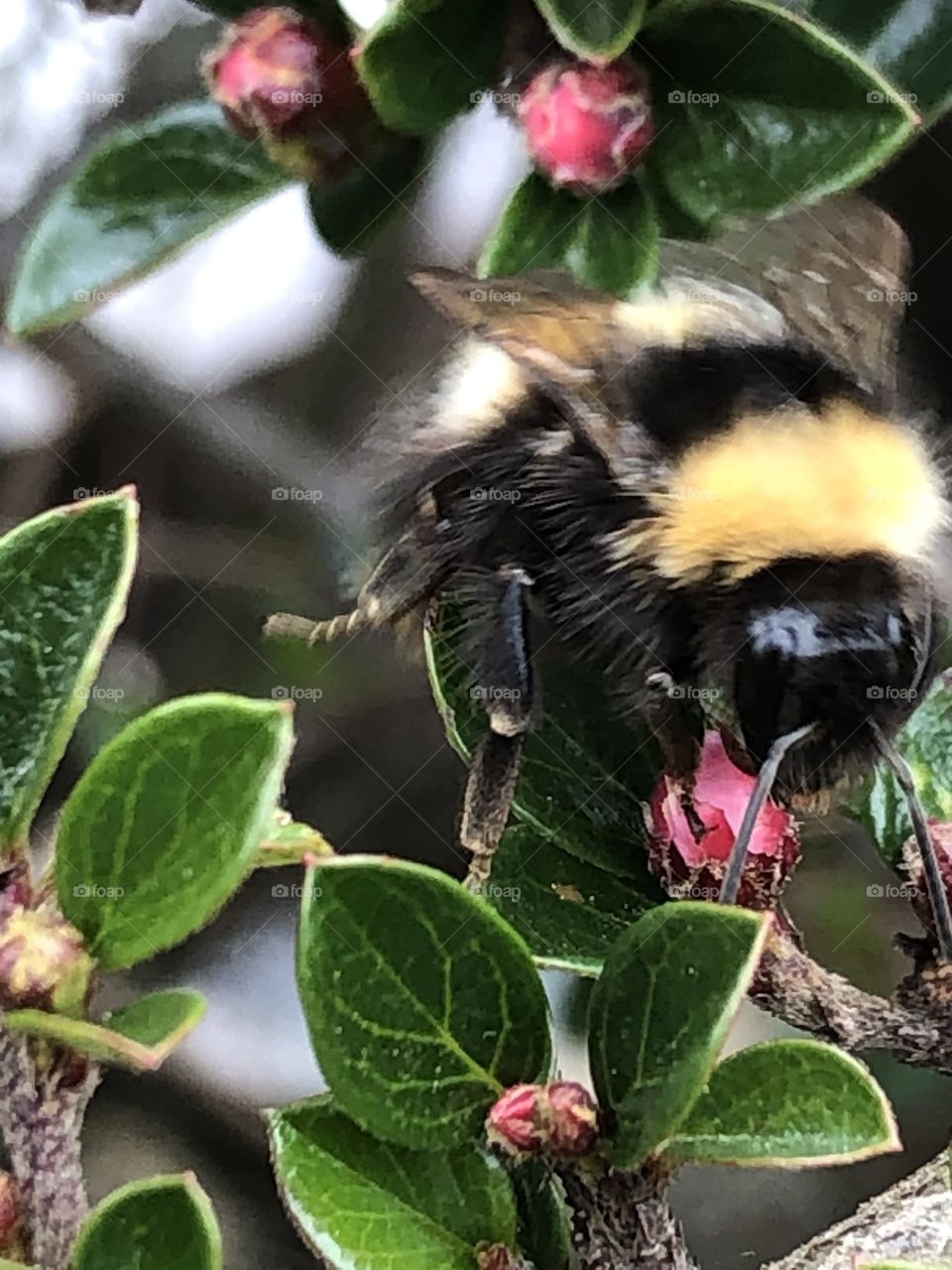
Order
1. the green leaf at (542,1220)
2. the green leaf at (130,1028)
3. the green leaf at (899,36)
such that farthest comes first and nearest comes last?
the green leaf at (899,36), the green leaf at (542,1220), the green leaf at (130,1028)

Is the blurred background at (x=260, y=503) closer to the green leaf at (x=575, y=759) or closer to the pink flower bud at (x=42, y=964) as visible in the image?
the green leaf at (x=575, y=759)

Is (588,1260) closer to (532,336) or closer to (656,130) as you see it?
(532,336)

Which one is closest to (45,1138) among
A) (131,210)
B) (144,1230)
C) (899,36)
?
(144,1230)

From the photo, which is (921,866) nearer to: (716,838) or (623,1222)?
(716,838)

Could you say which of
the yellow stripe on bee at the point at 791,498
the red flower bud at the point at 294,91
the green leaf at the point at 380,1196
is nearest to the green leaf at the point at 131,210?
the red flower bud at the point at 294,91
